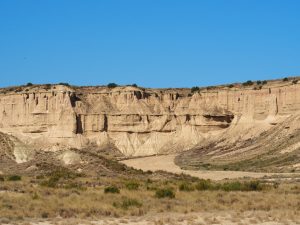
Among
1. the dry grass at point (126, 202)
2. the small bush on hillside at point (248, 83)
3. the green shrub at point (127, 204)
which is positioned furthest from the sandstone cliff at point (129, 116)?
the green shrub at point (127, 204)

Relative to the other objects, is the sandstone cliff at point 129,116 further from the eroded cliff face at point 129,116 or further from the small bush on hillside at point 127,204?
the small bush on hillside at point 127,204

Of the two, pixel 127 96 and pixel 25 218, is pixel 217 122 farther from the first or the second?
pixel 25 218

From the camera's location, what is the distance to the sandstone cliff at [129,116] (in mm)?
100750

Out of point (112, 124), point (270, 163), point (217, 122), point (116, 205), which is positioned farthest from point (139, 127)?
point (116, 205)

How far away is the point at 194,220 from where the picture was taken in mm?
22906

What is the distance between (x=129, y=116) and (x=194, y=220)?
8467 cm

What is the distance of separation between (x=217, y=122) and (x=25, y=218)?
3174 inches

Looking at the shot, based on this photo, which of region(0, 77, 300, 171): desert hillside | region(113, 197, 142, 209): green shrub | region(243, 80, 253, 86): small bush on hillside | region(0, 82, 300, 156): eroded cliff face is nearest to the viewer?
region(113, 197, 142, 209): green shrub

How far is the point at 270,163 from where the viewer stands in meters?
69.6

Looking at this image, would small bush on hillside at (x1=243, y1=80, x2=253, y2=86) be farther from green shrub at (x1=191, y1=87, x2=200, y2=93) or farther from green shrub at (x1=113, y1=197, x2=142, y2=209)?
green shrub at (x1=113, y1=197, x2=142, y2=209)

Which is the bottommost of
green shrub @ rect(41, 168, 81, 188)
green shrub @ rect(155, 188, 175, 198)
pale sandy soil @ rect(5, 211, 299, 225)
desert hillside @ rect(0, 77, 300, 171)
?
pale sandy soil @ rect(5, 211, 299, 225)

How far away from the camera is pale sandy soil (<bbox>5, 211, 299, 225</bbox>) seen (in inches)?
874

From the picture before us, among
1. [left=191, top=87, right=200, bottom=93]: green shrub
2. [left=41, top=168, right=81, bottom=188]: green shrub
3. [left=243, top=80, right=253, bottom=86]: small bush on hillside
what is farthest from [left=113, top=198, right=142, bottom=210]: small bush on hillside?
[left=191, top=87, right=200, bottom=93]: green shrub

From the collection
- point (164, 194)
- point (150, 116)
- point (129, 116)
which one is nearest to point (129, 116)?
point (129, 116)
